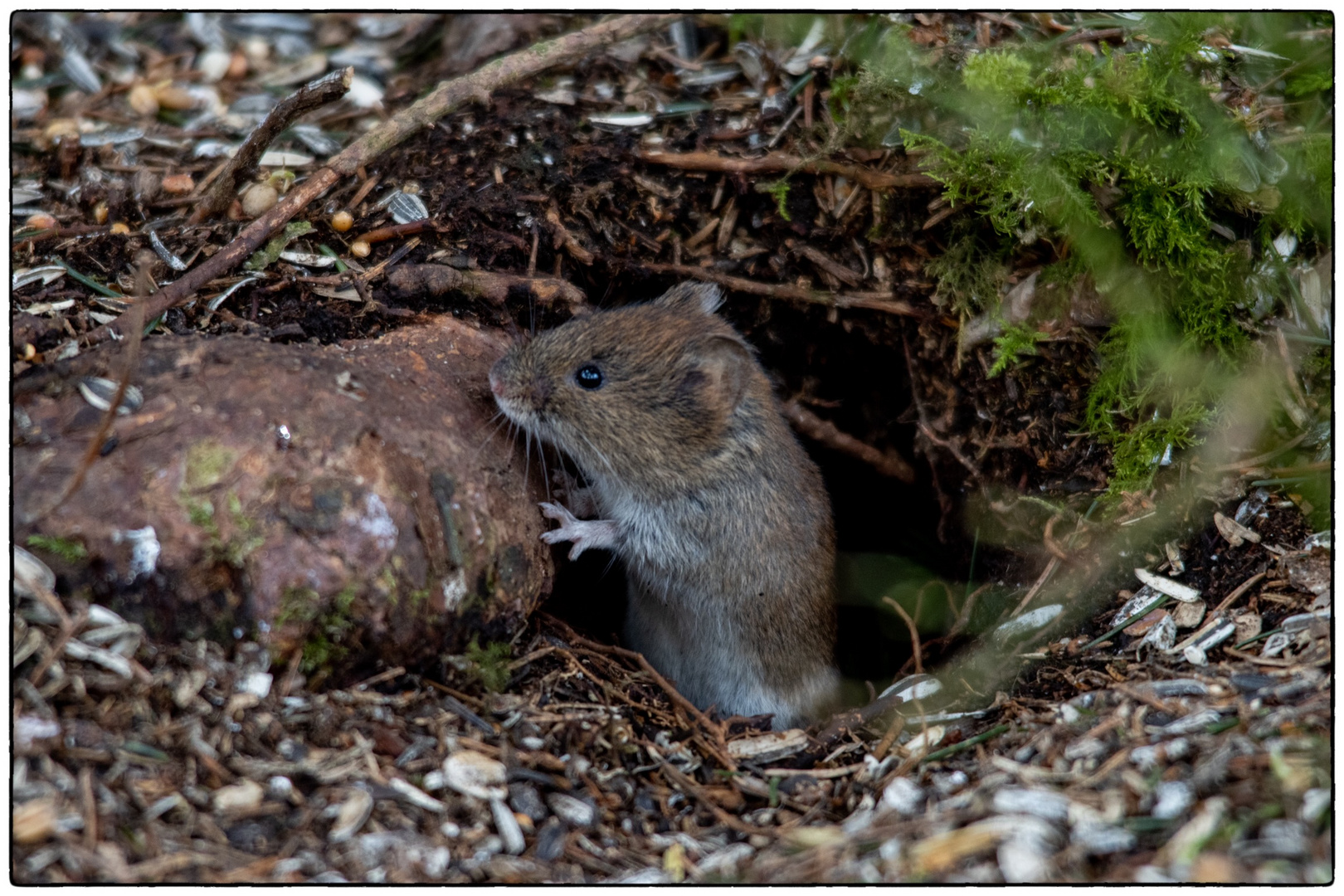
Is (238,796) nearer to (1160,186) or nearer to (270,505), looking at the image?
(270,505)

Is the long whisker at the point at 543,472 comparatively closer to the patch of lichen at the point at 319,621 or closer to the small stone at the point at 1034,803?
the patch of lichen at the point at 319,621

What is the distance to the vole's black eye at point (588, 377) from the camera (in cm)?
491

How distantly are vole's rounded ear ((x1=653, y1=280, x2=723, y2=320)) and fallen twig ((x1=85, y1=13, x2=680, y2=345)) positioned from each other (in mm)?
1374

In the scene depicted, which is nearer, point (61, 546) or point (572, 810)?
→ point (61, 546)

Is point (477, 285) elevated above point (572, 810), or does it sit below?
above

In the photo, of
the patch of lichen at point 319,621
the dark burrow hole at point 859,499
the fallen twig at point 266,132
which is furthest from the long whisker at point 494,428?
the fallen twig at point 266,132

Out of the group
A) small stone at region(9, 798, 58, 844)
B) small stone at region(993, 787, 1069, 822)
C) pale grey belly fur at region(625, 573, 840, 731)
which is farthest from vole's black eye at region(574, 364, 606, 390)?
small stone at region(9, 798, 58, 844)

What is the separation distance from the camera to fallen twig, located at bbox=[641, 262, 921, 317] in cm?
563

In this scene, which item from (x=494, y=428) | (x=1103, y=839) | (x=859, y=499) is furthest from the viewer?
(x=859, y=499)

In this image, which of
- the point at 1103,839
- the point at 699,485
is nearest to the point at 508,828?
the point at 1103,839

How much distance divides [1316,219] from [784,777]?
10.7ft

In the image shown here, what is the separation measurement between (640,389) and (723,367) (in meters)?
0.41

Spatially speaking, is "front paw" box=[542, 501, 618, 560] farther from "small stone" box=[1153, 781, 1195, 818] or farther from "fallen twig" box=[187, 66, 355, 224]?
"small stone" box=[1153, 781, 1195, 818]

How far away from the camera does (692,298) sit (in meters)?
5.32
